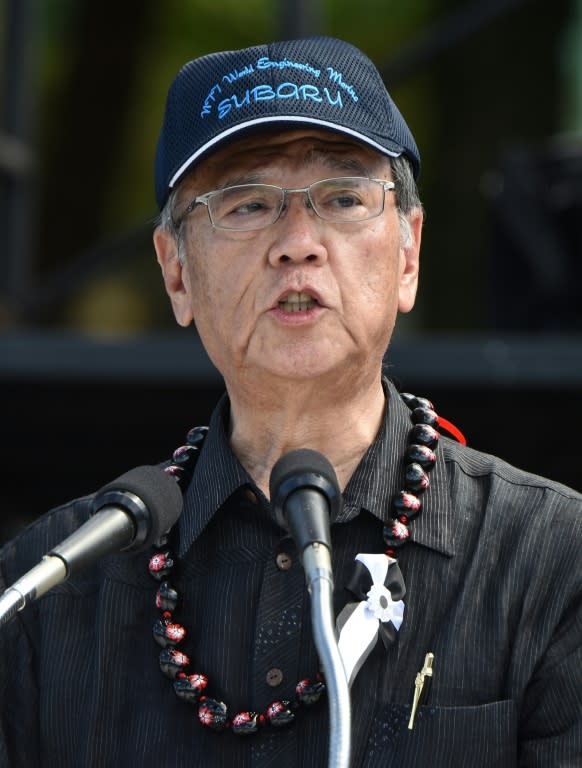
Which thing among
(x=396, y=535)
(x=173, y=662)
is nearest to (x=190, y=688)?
(x=173, y=662)

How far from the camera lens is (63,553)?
2.05 metres

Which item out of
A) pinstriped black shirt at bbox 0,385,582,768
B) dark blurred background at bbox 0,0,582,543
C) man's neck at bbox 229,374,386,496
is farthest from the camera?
dark blurred background at bbox 0,0,582,543

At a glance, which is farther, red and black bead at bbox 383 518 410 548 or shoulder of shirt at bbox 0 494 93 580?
shoulder of shirt at bbox 0 494 93 580

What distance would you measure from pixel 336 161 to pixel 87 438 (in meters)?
2.75

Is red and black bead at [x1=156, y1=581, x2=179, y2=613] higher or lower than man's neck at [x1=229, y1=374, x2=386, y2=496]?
lower

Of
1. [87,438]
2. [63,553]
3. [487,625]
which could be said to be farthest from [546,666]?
[87,438]

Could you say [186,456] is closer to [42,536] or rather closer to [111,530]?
[42,536]

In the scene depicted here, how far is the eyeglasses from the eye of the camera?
2.58m

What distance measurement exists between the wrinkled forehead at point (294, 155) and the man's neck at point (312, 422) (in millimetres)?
401

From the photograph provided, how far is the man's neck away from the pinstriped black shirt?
0.04m

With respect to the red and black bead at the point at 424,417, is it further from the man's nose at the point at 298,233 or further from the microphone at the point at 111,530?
the microphone at the point at 111,530

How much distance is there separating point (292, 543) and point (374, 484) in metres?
0.19

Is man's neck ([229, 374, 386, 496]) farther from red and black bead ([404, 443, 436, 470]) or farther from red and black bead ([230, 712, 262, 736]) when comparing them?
red and black bead ([230, 712, 262, 736])

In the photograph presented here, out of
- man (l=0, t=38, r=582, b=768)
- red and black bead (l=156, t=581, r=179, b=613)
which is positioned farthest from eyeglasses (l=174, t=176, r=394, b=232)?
red and black bead (l=156, t=581, r=179, b=613)
